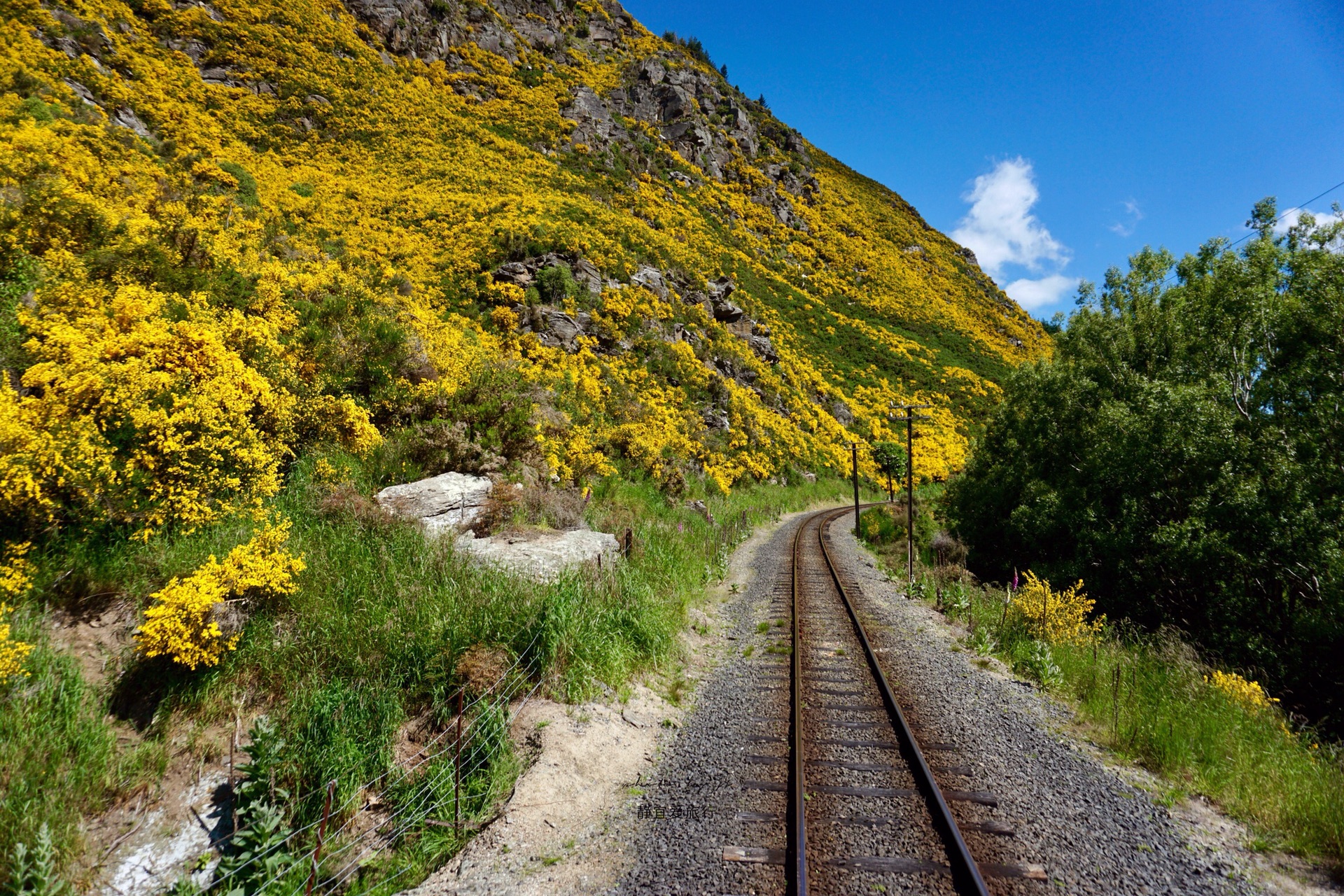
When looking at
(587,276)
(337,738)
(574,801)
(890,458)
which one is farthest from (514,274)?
(890,458)

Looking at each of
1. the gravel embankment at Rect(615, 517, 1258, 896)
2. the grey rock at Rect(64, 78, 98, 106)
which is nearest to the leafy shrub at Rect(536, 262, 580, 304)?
the grey rock at Rect(64, 78, 98, 106)

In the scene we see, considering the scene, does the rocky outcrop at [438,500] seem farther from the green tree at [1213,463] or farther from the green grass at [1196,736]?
the green tree at [1213,463]

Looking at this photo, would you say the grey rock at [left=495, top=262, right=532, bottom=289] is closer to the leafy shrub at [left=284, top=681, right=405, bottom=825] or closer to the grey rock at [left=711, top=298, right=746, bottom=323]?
the grey rock at [left=711, top=298, right=746, bottom=323]

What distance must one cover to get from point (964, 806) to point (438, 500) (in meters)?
8.24

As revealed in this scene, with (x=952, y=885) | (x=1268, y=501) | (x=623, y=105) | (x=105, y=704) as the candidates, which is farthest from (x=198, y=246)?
(x=623, y=105)

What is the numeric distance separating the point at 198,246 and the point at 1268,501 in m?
22.2

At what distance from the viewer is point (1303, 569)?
973cm

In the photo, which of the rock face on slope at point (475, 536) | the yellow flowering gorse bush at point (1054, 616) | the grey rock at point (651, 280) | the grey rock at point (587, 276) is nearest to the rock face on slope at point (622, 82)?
the grey rock at point (651, 280)

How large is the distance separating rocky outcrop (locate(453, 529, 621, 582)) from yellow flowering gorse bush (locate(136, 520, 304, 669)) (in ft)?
8.90

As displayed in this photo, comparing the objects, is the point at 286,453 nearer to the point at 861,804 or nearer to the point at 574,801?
the point at 574,801

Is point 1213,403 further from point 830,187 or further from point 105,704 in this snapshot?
point 830,187

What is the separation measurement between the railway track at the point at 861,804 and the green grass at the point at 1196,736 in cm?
227

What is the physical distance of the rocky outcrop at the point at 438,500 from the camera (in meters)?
8.11

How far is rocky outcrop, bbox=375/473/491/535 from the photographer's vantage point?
26.6ft
